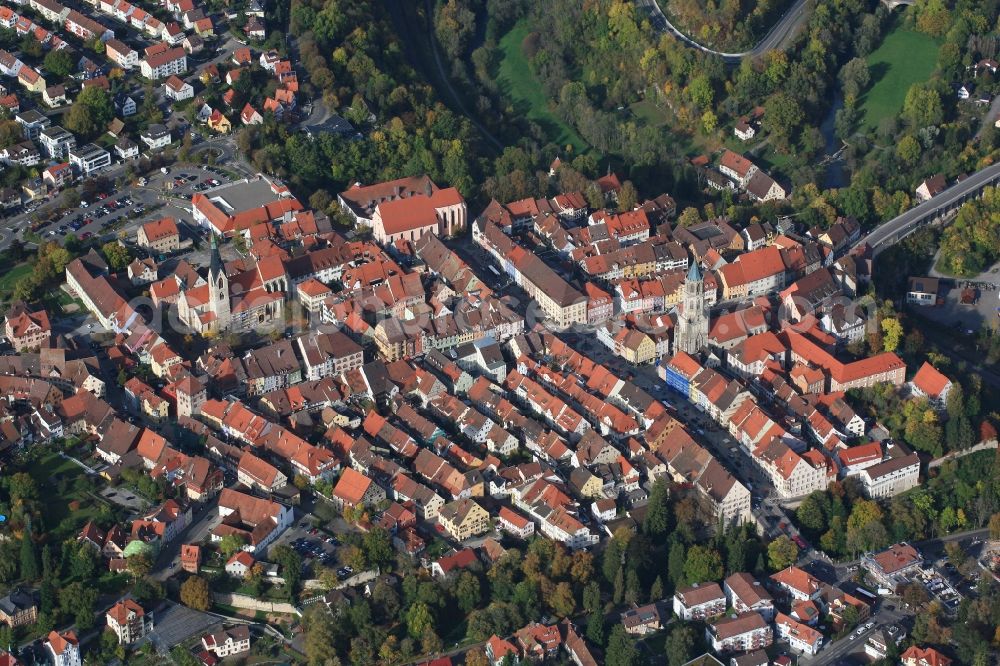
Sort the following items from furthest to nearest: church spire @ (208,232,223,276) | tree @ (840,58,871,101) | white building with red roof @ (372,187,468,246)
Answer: tree @ (840,58,871,101) → white building with red roof @ (372,187,468,246) → church spire @ (208,232,223,276)

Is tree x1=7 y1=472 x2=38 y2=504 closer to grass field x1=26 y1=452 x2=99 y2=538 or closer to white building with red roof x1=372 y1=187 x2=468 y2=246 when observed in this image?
grass field x1=26 y1=452 x2=99 y2=538

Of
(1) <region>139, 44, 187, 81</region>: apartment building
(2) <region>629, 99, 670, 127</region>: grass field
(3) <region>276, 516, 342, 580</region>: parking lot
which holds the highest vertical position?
(1) <region>139, 44, 187, 81</region>: apartment building

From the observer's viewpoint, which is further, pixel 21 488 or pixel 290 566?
pixel 21 488

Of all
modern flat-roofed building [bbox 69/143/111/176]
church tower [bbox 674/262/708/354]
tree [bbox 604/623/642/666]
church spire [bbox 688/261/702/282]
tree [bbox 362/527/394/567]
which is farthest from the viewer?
modern flat-roofed building [bbox 69/143/111/176]

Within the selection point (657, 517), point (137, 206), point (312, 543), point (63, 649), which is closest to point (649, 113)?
point (137, 206)

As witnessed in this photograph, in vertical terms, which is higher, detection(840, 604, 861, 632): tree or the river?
detection(840, 604, 861, 632): tree

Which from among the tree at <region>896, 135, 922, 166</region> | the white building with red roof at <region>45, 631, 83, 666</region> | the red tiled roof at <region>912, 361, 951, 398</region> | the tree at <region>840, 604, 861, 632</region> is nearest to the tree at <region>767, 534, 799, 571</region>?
the tree at <region>840, 604, 861, 632</region>

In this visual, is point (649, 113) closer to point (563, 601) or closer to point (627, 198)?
point (627, 198)
